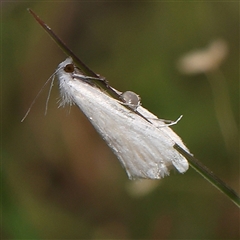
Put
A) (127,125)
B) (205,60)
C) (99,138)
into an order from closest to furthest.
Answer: (127,125) < (205,60) < (99,138)

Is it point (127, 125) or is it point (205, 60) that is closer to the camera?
point (127, 125)

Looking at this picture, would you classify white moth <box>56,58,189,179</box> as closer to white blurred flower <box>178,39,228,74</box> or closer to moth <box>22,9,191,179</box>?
moth <box>22,9,191,179</box>

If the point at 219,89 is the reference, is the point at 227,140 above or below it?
below

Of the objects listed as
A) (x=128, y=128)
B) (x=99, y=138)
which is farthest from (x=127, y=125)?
(x=99, y=138)

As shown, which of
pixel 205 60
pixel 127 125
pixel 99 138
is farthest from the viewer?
pixel 99 138

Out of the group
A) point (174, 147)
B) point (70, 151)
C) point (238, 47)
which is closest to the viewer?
point (174, 147)

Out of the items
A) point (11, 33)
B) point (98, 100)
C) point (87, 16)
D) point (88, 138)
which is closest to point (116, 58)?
point (87, 16)

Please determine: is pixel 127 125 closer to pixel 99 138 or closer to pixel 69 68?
pixel 69 68

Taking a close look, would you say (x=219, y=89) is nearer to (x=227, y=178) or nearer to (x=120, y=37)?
(x=227, y=178)
